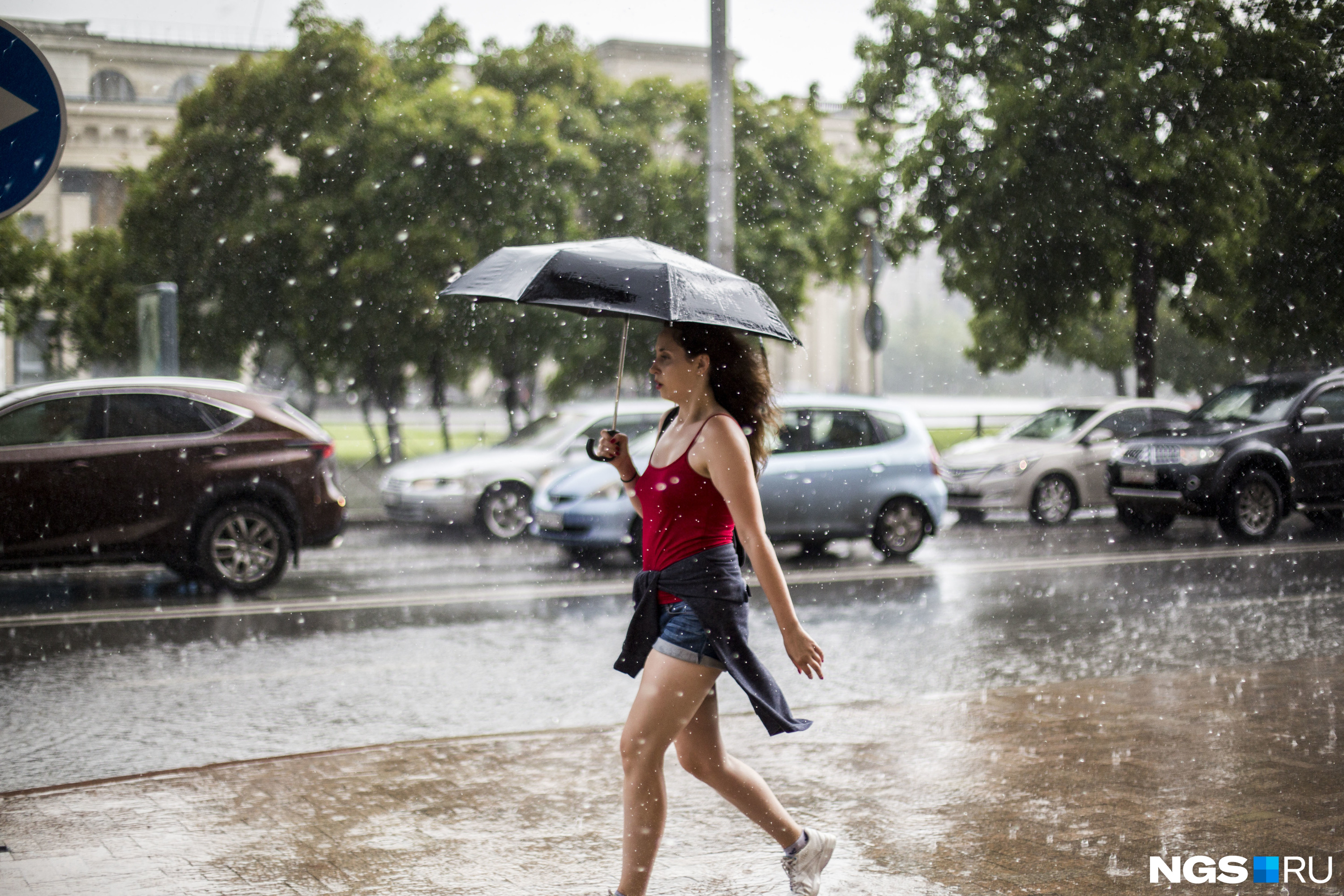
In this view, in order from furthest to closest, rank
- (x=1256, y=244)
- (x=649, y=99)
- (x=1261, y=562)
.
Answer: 1. (x=649, y=99)
2. (x=1261, y=562)
3. (x=1256, y=244)

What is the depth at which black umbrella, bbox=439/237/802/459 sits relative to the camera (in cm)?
344

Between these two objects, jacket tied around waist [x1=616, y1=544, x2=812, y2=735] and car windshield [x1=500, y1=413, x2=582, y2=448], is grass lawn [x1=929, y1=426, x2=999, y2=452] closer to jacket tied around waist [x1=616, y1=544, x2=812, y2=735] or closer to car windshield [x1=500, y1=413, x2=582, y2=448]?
car windshield [x1=500, y1=413, x2=582, y2=448]

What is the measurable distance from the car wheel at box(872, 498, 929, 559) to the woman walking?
28.2 feet

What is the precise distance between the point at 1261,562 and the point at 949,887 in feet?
30.5

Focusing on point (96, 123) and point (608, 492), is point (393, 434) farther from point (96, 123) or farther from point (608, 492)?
point (608, 492)

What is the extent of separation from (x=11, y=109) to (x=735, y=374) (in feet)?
9.32

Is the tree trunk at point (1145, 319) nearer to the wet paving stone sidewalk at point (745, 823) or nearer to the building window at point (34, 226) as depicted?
the wet paving stone sidewalk at point (745, 823)

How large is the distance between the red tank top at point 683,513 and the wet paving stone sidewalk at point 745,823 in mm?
1057

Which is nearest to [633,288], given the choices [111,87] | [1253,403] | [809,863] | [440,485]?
[809,863]

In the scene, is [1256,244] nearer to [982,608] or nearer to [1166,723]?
[982,608]

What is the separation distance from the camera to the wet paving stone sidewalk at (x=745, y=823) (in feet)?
12.6

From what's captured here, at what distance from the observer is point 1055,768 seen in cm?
492

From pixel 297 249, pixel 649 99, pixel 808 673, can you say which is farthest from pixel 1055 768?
pixel 649 99

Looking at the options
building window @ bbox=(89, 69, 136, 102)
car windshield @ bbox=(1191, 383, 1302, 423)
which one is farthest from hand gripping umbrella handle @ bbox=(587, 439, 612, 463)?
building window @ bbox=(89, 69, 136, 102)
